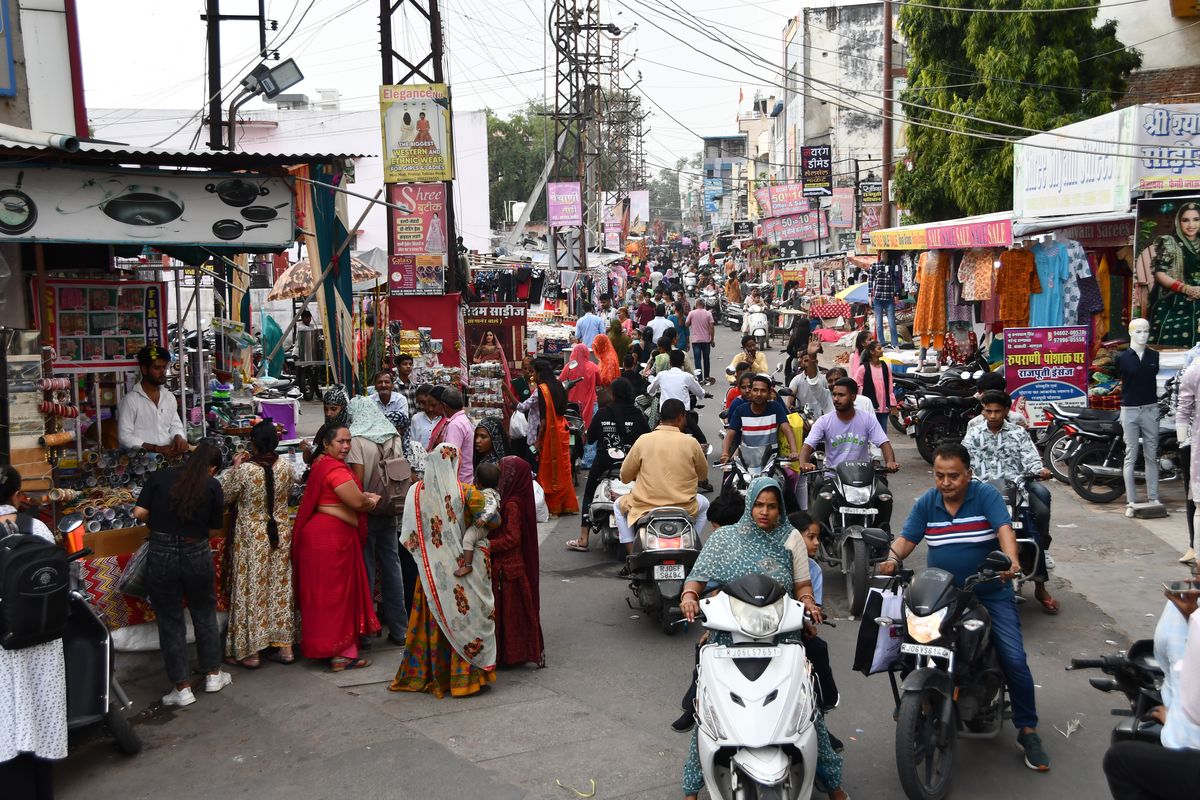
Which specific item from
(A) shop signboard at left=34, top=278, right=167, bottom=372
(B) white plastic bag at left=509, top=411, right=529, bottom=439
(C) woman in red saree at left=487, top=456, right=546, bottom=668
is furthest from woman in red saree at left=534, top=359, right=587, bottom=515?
(C) woman in red saree at left=487, top=456, right=546, bottom=668

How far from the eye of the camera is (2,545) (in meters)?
5.30

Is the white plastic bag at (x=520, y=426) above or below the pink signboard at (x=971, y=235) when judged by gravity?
below

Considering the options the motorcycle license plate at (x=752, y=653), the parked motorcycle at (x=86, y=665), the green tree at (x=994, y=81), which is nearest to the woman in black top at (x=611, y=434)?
the parked motorcycle at (x=86, y=665)

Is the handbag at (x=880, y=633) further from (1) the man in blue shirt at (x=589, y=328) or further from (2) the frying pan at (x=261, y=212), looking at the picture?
(1) the man in blue shirt at (x=589, y=328)

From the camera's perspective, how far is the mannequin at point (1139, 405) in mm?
10789

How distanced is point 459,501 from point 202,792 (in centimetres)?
224

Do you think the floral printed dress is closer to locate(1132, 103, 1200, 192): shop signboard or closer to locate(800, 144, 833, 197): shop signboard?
locate(1132, 103, 1200, 192): shop signboard

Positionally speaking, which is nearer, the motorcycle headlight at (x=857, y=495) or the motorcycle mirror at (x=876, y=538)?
the motorcycle mirror at (x=876, y=538)

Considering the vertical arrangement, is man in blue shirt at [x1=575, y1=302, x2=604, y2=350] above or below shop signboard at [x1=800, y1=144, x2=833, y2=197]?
below

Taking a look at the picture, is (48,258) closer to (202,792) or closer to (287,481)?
(287,481)

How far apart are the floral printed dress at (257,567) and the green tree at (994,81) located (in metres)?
20.2

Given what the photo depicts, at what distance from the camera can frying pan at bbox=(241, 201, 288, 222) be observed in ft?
27.2

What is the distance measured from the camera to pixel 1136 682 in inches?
181

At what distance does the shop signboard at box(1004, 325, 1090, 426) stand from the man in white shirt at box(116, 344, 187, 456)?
31.8 ft
